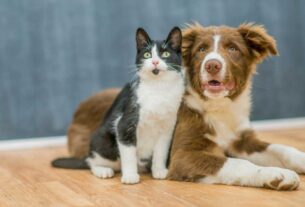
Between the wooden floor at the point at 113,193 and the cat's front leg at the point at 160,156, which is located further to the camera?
the cat's front leg at the point at 160,156

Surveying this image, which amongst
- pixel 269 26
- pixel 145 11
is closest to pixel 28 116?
pixel 145 11

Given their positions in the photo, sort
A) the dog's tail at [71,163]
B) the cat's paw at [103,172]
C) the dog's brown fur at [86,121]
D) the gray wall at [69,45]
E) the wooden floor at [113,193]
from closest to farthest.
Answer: the wooden floor at [113,193] < the cat's paw at [103,172] < the dog's tail at [71,163] < the dog's brown fur at [86,121] < the gray wall at [69,45]

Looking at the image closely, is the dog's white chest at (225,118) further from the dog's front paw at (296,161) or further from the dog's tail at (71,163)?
the dog's tail at (71,163)

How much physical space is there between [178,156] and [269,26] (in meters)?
1.94

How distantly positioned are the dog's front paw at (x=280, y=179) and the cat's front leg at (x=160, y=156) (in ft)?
1.61

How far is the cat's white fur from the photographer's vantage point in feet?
7.34

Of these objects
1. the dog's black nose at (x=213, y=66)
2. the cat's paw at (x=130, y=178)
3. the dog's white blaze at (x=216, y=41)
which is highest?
the dog's white blaze at (x=216, y=41)

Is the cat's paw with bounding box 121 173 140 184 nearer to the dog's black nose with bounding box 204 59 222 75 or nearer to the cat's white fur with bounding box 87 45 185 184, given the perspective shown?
the cat's white fur with bounding box 87 45 185 184

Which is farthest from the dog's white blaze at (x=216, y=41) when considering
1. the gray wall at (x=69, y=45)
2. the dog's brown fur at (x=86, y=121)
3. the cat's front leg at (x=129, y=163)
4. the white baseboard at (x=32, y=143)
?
the white baseboard at (x=32, y=143)

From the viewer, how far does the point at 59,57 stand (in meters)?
3.51

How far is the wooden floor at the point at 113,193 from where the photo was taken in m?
1.92

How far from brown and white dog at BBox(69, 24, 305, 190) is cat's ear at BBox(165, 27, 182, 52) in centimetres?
10

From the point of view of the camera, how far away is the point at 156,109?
2.25 metres

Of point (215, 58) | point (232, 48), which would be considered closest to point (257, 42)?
point (232, 48)
